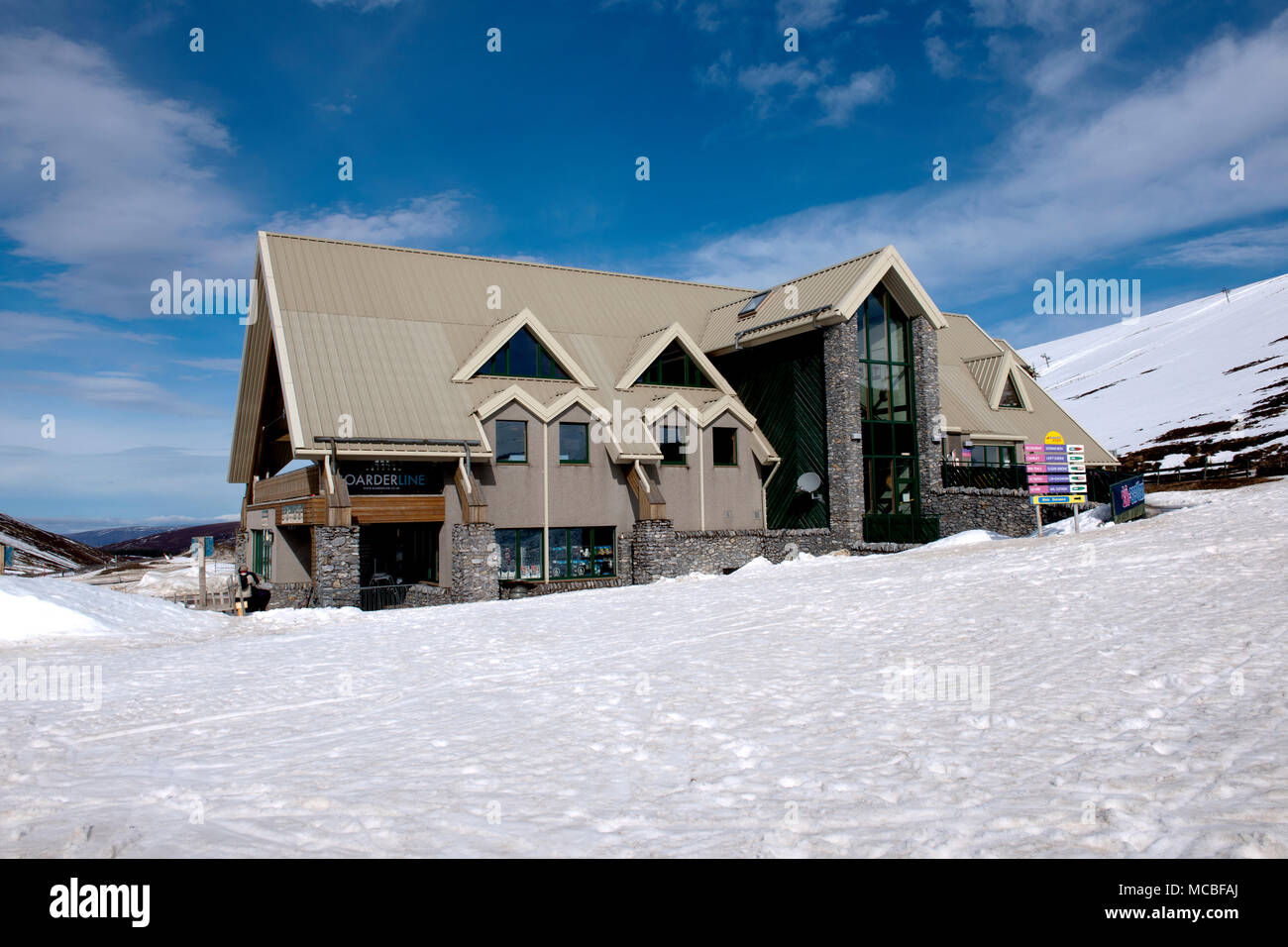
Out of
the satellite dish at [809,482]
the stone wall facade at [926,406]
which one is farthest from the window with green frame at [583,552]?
the stone wall facade at [926,406]

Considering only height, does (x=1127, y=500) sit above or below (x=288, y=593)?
above

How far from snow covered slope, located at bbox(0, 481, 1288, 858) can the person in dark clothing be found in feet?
29.5

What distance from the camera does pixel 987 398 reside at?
35.7 m

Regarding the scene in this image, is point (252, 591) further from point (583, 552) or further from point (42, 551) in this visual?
point (42, 551)

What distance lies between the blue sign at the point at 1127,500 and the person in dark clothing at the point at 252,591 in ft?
79.8

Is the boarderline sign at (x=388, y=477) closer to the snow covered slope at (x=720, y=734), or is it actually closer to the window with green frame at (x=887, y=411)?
the snow covered slope at (x=720, y=734)

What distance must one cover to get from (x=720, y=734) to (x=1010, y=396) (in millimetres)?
34210

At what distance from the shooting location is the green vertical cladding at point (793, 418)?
28562 millimetres

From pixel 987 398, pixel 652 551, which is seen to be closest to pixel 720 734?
pixel 652 551

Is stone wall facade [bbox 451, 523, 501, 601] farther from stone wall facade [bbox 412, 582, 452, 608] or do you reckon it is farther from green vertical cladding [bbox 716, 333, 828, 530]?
green vertical cladding [bbox 716, 333, 828, 530]
